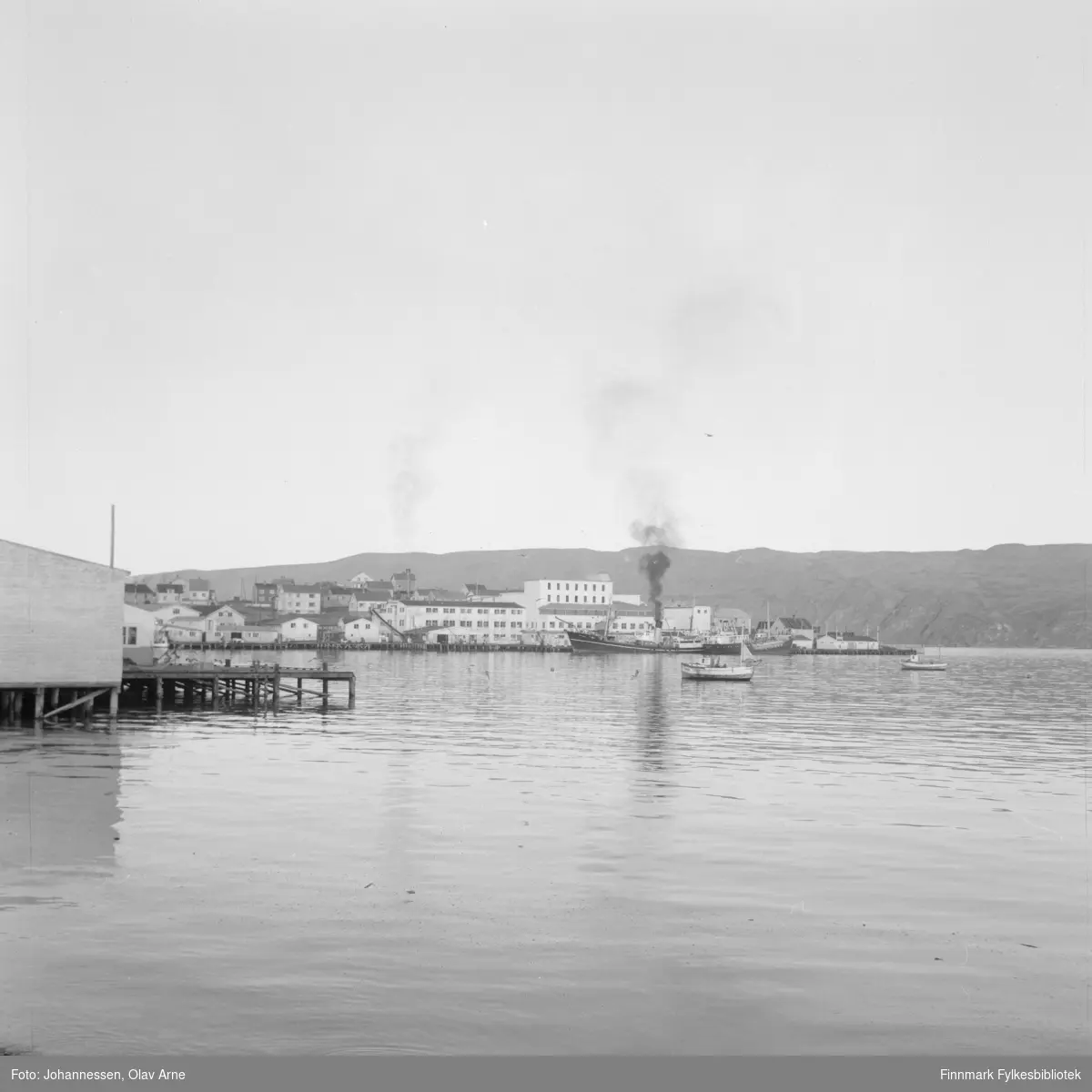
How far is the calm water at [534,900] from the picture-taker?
40.2 ft

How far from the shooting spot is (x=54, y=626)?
4450 centimetres

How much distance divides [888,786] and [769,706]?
36464 millimetres

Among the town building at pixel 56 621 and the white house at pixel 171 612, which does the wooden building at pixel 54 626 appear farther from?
the white house at pixel 171 612

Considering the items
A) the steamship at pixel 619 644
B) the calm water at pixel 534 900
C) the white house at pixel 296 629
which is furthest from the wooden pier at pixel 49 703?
the steamship at pixel 619 644

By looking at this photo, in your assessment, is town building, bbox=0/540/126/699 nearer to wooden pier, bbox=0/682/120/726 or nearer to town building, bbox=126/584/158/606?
wooden pier, bbox=0/682/120/726

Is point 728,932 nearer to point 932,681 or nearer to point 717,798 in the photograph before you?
point 717,798

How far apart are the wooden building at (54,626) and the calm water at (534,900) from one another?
3.84 metres

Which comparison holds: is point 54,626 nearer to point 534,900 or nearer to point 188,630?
point 534,900

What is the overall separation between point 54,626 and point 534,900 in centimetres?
3253

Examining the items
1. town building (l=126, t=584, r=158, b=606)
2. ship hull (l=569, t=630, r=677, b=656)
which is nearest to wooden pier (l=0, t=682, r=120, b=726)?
town building (l=126, t=584, r=158, b=606)

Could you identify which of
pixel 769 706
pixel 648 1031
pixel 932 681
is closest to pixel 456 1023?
pixel 648 1031

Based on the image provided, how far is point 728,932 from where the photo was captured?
16.0 metres

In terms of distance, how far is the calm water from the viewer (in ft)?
40.2

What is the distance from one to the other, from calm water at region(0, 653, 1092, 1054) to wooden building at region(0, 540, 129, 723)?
384 centimetres
